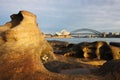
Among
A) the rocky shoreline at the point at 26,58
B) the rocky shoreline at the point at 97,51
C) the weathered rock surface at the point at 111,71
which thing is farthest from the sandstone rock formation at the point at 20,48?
the rocky shoreline at the point at 97,51

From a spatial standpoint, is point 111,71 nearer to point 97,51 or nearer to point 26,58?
point 26,58

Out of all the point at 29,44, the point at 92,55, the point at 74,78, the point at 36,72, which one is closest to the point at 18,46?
the point at 29,44

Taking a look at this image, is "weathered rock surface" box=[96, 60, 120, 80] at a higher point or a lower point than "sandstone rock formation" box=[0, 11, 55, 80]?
lower

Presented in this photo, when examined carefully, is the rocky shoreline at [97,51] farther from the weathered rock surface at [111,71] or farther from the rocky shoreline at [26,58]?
the weathered rock surface at [111,71]

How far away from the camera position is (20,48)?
279 inches

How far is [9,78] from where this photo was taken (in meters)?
6.75

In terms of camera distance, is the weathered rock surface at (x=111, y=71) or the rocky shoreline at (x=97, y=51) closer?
the weathered rock surface at (x=111, y=71)

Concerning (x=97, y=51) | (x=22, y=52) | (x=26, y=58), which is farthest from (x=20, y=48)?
(x=97, y=51)

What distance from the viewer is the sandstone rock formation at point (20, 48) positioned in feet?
22.4

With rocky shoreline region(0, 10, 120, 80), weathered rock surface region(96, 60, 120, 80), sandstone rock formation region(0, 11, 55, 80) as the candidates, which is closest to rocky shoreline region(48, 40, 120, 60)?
rocky shoreline region(0, 10, 120, 80)

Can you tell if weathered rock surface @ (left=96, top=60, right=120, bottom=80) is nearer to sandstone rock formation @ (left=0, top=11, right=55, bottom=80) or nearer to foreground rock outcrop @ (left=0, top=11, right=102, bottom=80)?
foreground rock outcrop @ (left=0, top=11, right=102, bottom=80)

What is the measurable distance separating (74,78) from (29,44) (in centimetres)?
118

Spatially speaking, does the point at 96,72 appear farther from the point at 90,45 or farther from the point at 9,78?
the point at 90,45

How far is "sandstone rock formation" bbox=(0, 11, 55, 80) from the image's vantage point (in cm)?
682
